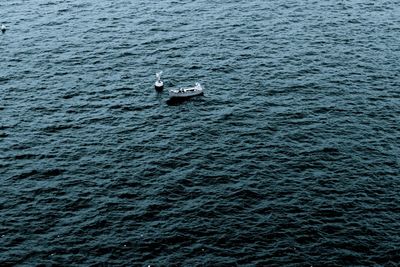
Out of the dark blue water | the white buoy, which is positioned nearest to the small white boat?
the dark blue water

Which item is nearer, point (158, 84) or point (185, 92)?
point (185, 92)

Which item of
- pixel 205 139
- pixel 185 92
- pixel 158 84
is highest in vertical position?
pixel 158 84

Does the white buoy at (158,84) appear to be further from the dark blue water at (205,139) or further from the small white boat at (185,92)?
the small white boat at (185,92)

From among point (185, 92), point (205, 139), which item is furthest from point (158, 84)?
point (205, 139)

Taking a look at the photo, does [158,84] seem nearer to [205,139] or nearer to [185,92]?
[185,92]

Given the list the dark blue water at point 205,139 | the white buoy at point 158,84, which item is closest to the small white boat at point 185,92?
the dark blue water at point 205,139

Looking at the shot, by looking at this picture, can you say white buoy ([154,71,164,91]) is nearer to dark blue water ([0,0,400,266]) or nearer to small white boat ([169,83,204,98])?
dark blue water ([0,0,400,266])

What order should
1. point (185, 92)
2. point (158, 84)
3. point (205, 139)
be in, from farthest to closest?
point (158, 84) → point (185, 92) → point (205, 139)

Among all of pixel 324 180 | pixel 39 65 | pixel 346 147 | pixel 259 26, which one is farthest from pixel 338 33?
pixel 39 65
